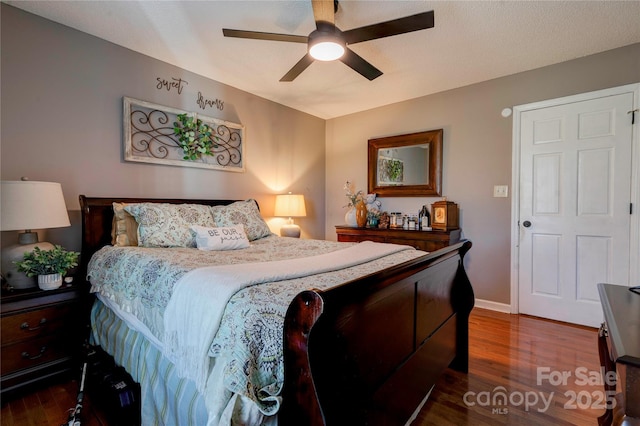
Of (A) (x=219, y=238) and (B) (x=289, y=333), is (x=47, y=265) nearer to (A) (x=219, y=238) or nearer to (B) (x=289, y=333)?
(A) (x=219, y=238)

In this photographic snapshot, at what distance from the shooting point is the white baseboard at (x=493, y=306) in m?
3.19

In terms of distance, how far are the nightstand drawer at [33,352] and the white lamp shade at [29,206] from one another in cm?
71

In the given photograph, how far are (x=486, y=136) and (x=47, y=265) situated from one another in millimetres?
3930

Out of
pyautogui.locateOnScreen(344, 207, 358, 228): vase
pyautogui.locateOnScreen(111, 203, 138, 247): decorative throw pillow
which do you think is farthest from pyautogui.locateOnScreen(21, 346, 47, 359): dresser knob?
pyautogui.locateOnScreen(344, 207, 358, 228): vase

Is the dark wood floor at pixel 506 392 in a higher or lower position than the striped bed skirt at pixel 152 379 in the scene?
lower

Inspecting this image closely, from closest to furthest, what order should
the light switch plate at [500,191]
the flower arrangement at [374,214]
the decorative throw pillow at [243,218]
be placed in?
the decorative throw pillow at [243,218] < the light switch plate at [500,191] < the flower arrangement at [374,214]

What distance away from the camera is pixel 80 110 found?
7.80 feet

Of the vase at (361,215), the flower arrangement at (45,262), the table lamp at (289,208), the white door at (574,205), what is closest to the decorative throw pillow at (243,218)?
the table lamp at (289,208)

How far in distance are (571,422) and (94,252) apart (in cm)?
315

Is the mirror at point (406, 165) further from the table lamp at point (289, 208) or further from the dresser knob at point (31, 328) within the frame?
the dresser knob at point (31, 328)

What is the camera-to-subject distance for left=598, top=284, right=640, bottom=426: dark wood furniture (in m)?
0.67

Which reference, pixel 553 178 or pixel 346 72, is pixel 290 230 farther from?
pixel 553 178

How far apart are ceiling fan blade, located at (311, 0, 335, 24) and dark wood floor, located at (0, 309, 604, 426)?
91.5 inches

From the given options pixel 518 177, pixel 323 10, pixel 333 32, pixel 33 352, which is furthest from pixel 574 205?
pixel 33 352
